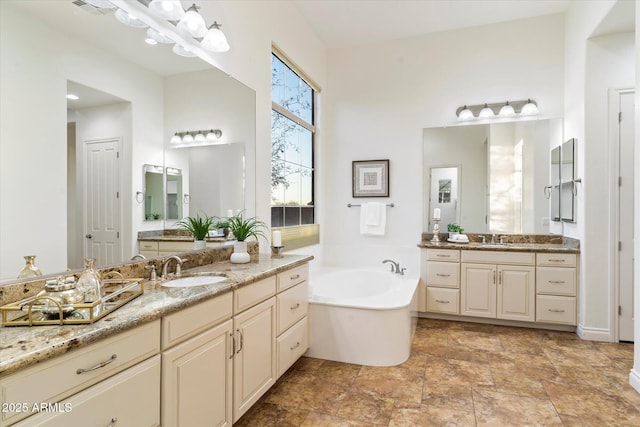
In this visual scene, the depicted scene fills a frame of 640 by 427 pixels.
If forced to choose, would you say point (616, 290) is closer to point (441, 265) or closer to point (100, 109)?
point (441, 265)

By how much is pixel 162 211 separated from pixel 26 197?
75 centimetres

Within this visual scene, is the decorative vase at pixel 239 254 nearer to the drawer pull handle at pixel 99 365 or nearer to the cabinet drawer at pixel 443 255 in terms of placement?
the drawer pull handle at pixel 99 365

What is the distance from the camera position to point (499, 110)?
3.88 m

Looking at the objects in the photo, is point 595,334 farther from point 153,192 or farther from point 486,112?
point 153,192

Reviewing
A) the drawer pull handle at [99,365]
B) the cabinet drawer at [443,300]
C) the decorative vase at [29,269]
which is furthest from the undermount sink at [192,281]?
the cabinet drawer at [443,300]

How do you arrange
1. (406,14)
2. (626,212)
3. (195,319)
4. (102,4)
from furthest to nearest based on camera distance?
(406,14), (626,212), (102,4), (195,319)

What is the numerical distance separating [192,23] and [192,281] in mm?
1526

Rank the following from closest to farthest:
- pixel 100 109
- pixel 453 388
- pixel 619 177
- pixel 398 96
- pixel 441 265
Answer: pixel 100 109, pixel 453 388, pixel 619 177, pixel 441 265, pixel 398 96

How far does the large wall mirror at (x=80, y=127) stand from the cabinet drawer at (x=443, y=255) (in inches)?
104

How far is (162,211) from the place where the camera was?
2049 mm

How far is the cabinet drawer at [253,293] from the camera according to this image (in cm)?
176

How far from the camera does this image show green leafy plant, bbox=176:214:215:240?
2.21 metres

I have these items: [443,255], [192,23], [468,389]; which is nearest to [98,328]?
[192,23]

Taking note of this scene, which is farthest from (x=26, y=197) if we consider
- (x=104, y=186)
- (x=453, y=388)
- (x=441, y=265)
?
(x=441, y=265)
